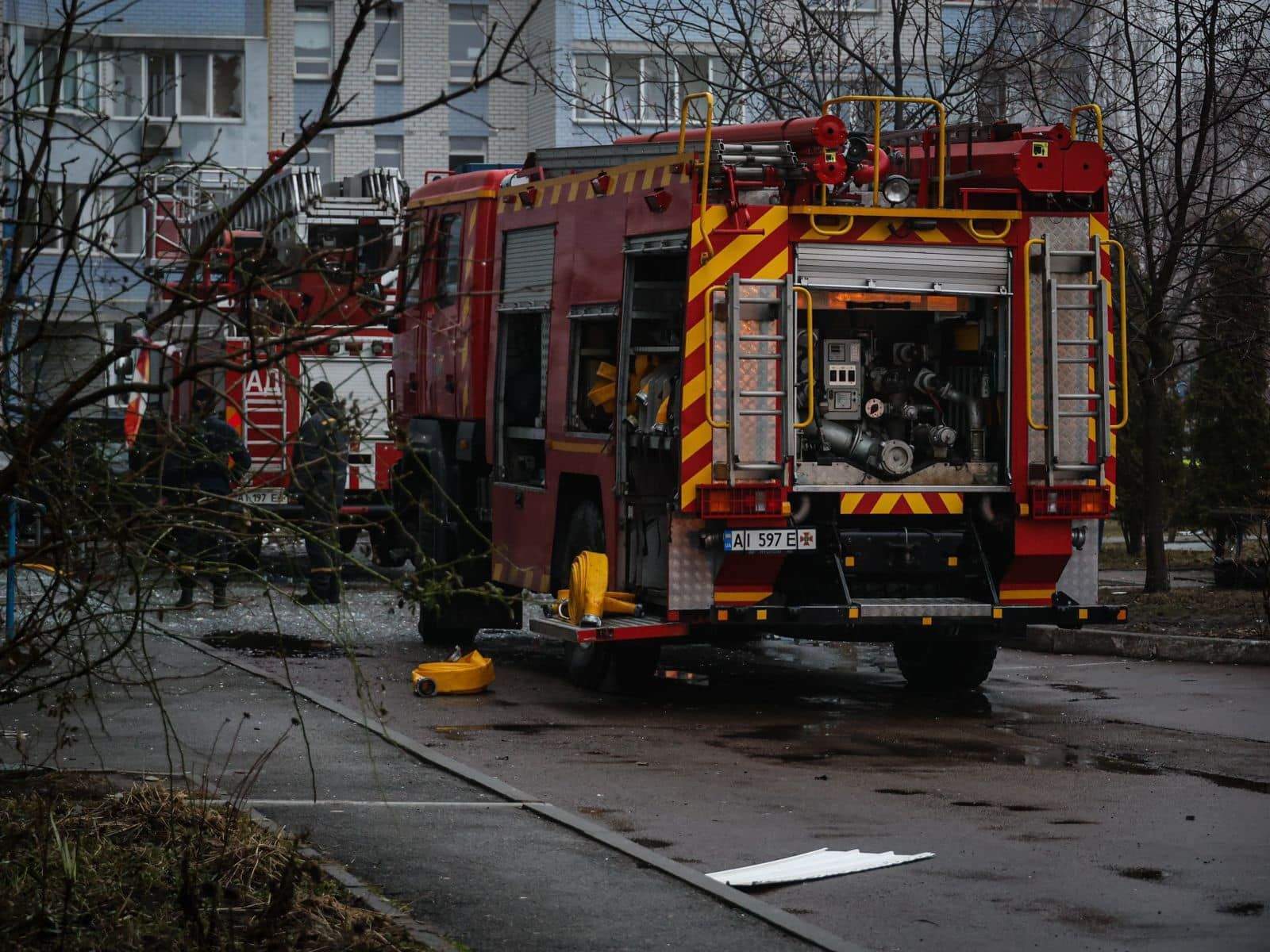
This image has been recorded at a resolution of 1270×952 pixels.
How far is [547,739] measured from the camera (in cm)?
1042

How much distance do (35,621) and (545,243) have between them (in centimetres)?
745

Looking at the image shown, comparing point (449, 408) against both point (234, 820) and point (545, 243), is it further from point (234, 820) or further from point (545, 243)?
point (234, 820)

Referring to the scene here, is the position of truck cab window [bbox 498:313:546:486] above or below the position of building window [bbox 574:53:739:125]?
below

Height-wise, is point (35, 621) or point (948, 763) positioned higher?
point (35, 621)

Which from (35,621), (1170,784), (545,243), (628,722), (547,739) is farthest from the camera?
(545,243)

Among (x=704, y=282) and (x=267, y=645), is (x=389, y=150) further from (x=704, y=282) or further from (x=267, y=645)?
(x=704, y=282)

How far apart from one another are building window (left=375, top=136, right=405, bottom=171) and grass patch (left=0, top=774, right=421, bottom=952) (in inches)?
1857

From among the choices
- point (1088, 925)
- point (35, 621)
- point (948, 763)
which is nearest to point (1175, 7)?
point (948, 763)

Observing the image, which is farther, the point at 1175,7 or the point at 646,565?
the point at 1175,7

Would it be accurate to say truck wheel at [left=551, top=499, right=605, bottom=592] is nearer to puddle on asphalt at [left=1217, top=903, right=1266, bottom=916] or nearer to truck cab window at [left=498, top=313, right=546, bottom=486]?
truck cab window at [left=498, top=313, right=546, bottom=486]

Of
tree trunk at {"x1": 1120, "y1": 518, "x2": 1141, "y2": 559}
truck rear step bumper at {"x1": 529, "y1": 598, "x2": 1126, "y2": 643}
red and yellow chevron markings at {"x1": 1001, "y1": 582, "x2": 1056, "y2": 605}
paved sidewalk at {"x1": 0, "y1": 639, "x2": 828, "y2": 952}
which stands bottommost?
paved sidewalk at {"x1": 0, "y1": 639, "x2": 828, "y2": 952}

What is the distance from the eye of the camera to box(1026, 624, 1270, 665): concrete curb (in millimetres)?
13906

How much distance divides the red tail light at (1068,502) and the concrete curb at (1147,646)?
312 centimetres

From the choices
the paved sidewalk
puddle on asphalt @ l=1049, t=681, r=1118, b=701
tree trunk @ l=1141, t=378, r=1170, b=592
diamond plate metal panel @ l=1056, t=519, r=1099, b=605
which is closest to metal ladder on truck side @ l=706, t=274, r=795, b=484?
diamond plate metal panel @ l=1056, t=519, r=1099, b=605
